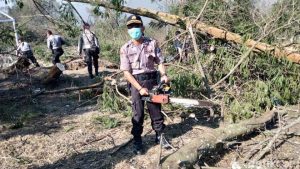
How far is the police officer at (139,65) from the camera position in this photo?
4.07 metres

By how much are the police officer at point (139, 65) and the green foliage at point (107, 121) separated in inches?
47.2

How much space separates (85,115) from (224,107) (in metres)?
2.40

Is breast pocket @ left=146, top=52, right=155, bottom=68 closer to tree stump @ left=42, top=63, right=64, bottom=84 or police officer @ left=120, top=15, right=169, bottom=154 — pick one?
police officer @ left=120, top=15, right=169, bottom=154

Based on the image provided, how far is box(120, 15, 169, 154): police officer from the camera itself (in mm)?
4074

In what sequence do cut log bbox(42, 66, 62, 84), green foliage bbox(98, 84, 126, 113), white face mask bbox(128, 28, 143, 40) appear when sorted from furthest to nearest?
cut log bbox(42, 66, 62, 84) < green foliage bbox(98, 84, 126, 113) < white face mask bbox(128, 28, 143, 40)

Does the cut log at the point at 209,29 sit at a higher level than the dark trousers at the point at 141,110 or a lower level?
higher

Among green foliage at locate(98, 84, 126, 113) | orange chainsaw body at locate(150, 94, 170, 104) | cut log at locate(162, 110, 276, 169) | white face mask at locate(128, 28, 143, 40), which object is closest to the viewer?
cut log at locate(162, 110, 276, 169)

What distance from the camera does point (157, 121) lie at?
4297 mm

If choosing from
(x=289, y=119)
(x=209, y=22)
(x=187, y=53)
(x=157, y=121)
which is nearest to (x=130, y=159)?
(x=157, y=121)

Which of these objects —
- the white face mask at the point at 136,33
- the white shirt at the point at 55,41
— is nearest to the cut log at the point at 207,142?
the white face mask at the point at 136,33

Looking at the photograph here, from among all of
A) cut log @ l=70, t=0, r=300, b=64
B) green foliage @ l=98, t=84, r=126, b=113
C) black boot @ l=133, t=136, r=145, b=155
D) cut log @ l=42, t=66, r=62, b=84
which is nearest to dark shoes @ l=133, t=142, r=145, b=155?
black boot @ l=133, t=136, r=145, b=155

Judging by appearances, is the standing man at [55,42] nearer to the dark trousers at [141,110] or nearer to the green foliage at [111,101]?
the green foliage at [111,101]

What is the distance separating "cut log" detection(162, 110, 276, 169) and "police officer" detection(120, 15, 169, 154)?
1.80 ft

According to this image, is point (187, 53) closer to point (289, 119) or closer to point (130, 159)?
point (289, 119)
